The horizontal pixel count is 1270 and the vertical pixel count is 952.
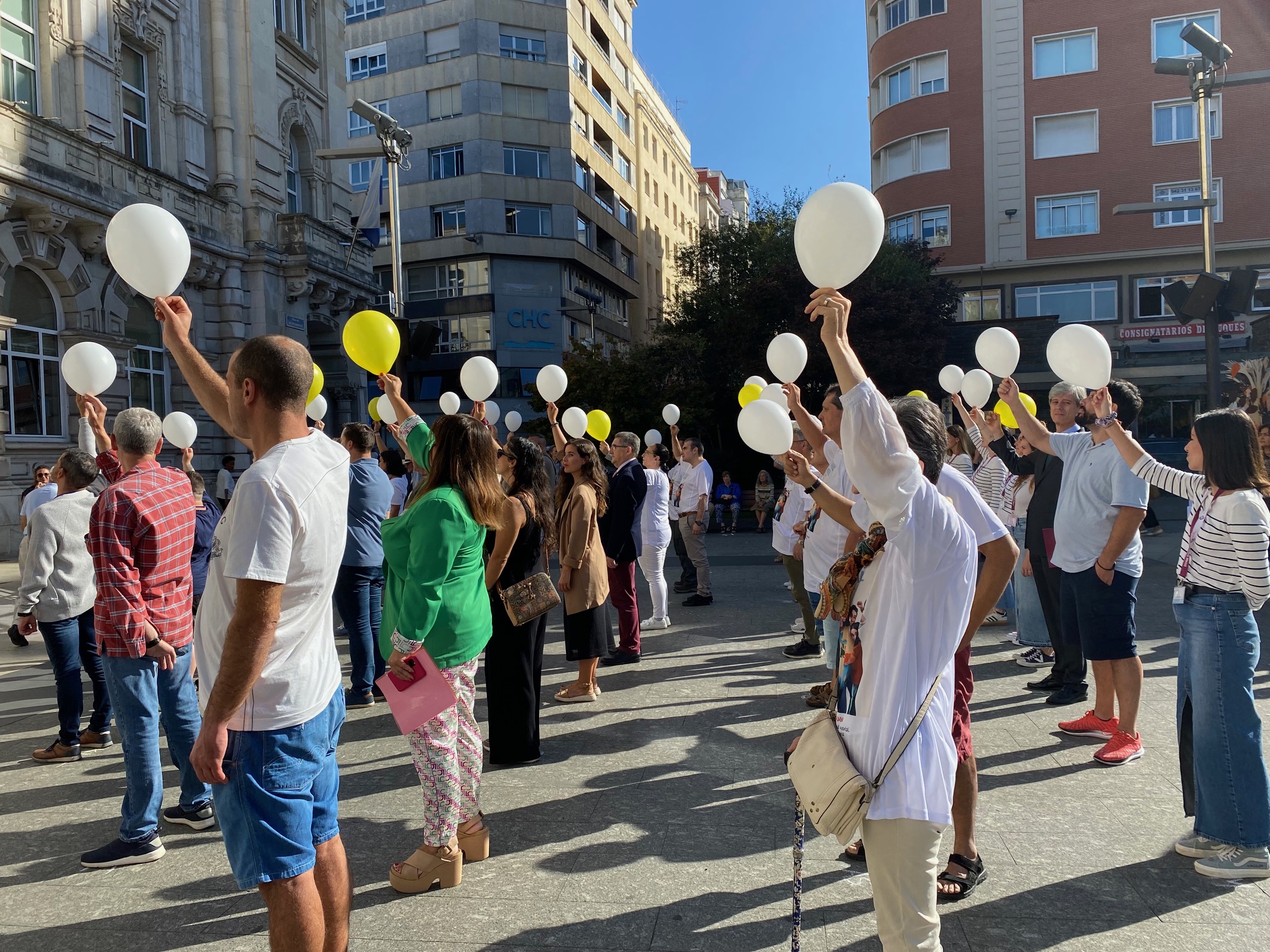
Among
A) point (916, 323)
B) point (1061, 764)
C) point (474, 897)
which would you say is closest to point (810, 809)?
point (474, 897)

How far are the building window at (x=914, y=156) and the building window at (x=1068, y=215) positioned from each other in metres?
3.66

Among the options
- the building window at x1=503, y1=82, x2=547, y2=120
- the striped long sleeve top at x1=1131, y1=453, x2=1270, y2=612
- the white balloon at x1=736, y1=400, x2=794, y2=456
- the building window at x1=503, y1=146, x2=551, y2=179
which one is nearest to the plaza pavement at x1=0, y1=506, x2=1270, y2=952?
the striped long sleeve top at x1=1131, y1=453, x2=1270, y2=612

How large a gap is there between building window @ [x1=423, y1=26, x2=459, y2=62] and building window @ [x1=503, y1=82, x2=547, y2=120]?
2.79 metres

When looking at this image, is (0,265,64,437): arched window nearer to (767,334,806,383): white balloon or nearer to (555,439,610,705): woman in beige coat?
(555,439,610,705): woman in beige coat

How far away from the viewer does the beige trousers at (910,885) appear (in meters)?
2.25

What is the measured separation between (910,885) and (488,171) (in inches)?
1565

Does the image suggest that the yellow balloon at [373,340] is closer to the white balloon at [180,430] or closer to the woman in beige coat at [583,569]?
the woman in beige coat at [583,569]

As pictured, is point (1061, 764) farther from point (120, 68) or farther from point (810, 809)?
point (120, 68)

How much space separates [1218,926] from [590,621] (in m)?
4.08

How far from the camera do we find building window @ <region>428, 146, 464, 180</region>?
128 feet

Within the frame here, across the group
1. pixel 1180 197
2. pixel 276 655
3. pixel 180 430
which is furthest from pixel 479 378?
pixel 1180 197

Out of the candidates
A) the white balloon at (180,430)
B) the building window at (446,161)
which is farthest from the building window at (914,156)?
the white balloon at (180,430)

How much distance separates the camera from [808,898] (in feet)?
11.5

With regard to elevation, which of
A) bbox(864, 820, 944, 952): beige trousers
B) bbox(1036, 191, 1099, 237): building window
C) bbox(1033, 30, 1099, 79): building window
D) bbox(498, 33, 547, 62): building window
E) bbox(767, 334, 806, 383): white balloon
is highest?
bbox(498, 33, 547, 62): building window
